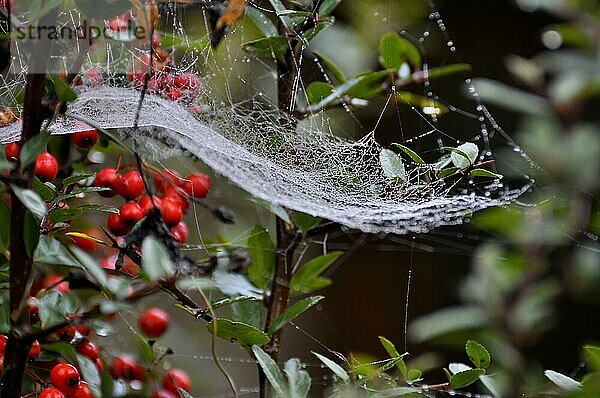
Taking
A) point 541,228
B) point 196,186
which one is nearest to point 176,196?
point 196,186

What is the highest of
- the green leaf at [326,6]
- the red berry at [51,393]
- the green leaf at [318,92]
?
the green leaf at [326,6]

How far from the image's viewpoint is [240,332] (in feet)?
1.89

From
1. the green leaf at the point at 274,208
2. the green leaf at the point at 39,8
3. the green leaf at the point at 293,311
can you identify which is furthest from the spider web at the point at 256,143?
the green leaf at the point at 39,8

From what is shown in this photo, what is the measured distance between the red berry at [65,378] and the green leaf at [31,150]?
0.66 feet

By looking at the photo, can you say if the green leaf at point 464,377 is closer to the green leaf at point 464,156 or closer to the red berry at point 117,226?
the green leaf at point 464,156

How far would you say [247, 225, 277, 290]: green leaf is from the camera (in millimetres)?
736

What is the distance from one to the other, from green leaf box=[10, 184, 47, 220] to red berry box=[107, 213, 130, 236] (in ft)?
0.70

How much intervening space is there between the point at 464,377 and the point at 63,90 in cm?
40

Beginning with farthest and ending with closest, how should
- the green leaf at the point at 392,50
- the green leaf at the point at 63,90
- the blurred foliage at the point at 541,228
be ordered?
the green leaf at the point at 392,50 → the blurred foliage at the point at 541,228 → the green leaf at the point at 63,90

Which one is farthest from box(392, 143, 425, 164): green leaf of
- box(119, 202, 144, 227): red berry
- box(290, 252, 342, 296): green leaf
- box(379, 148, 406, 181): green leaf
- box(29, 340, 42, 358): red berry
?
box(29, 340, 42, 358): red berry

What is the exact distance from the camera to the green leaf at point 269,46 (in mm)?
728

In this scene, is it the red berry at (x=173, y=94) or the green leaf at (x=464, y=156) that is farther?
the red berry at (x=173, y=94)

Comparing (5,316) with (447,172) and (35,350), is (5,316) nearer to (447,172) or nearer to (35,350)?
(35,350)

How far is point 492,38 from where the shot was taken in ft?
6.44
